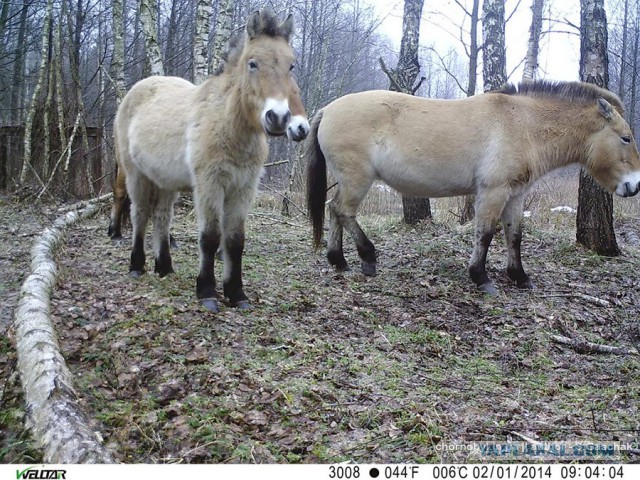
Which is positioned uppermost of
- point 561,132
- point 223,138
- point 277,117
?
point 561,132

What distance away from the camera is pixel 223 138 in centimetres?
451

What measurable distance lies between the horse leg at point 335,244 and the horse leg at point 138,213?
6.87 ft

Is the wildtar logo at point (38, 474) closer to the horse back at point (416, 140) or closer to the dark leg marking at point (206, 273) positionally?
the dark leg marking at point (206, 273)

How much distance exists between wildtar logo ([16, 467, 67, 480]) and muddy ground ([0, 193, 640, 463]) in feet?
1.16

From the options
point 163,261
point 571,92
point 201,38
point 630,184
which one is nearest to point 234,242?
point 163,261

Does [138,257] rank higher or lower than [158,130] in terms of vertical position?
lower

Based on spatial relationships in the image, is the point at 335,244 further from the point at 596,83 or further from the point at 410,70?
the point at 410,70

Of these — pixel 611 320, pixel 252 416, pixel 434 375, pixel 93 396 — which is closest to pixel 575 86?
pixel 611 320

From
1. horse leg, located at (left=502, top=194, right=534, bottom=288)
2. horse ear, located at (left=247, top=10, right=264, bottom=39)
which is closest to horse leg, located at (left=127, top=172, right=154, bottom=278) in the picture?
horse ear, located at (left=247, top=10, right=264, bottom=39)

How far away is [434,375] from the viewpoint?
374 cm

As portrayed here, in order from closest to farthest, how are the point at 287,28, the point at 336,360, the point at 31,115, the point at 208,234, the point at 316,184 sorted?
1. the point at 336,360
2. the point at 287,28
3. the point at 208,234
4. the point at 316,184
5. the point at 31,115

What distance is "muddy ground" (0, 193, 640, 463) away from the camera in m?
2.76

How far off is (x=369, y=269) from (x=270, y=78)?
2866mm

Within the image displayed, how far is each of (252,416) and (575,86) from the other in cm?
531
